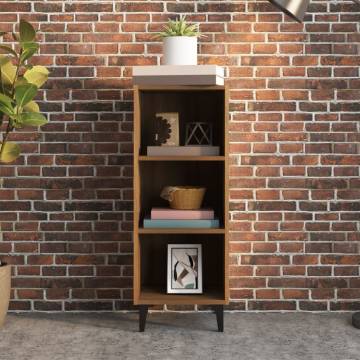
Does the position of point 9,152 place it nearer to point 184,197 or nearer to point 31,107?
point 31,107

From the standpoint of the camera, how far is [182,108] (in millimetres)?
3615

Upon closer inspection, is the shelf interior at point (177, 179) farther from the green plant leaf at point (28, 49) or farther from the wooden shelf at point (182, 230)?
the green plant leaf at point (28, 49)

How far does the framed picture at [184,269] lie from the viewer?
11.2ft

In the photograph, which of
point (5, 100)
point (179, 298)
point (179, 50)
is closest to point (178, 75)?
point (179, 50)

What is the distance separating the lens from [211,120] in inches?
143

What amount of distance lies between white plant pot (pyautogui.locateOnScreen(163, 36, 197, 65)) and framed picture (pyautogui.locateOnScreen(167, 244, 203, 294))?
1052 mm

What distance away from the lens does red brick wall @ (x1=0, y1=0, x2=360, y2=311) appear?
3658mm

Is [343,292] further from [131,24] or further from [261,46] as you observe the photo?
[131,24]

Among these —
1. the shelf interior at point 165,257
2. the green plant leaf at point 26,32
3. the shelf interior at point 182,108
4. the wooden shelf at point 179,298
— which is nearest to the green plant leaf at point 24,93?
the green plant leaf at point 26,32

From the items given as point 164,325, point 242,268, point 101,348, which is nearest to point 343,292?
point 242,268


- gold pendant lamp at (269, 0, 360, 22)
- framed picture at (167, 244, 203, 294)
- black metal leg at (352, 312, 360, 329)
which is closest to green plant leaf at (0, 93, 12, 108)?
framed picture at (167, 244, 203, 294)

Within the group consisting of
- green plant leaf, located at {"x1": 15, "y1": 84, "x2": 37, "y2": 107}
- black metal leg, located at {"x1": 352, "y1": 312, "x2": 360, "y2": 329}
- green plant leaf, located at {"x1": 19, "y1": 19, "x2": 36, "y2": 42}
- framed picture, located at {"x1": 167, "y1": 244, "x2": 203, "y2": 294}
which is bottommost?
black metal leg, located at {"x1": 352, "y1": 312, "x2": 360, "y2": 329}

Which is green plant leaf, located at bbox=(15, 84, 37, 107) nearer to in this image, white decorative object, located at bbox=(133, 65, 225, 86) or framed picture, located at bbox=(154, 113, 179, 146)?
white decorative object, located at bbox=(133, 65, 225, 86)

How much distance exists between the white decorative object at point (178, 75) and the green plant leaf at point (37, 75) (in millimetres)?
537
